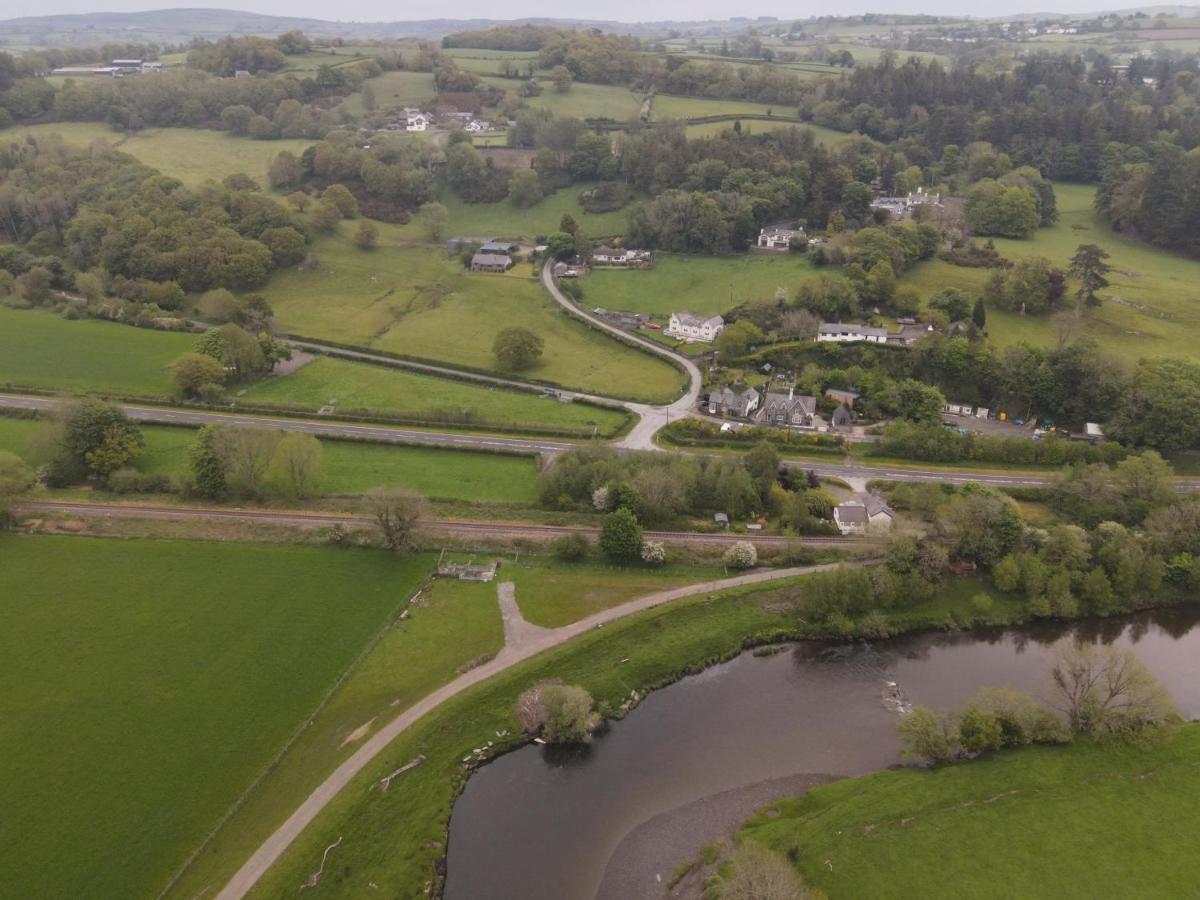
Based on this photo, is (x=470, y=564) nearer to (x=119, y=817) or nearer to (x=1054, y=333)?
(x=119, y=817)

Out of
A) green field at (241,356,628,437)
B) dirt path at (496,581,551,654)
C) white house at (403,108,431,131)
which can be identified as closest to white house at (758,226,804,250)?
green field at (241,356,628,437)

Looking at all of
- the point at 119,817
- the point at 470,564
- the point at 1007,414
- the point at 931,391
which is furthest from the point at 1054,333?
the point at 119,817

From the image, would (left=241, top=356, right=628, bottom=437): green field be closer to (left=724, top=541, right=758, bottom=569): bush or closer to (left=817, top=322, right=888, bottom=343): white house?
(left=724, top=541, right=758, bottom=569): bush

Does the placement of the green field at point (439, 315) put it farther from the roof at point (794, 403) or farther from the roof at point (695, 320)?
the roof at point (794, 403)

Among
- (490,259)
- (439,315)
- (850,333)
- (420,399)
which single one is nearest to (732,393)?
(850,333)

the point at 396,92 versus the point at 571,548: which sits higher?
the point at 396,92

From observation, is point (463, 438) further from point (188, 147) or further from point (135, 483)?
point (188, 147)

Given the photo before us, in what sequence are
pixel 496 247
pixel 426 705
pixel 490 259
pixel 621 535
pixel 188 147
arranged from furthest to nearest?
1. pixel 188 147
2. pixel 496 247
3. pixel 490 259
4. pixel 621 535
5. pixel 426 705
